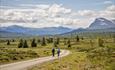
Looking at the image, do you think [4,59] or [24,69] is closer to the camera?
[24,69]

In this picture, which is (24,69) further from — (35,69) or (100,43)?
(100,43)

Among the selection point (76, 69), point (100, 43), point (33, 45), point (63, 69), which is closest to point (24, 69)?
point (63, 69)

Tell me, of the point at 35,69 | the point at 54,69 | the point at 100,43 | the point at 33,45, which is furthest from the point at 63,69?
the point at 33,45

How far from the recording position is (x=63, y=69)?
3288 centimetres

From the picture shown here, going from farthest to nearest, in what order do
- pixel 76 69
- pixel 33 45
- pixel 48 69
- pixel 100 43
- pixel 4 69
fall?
pixel 33 45 → pixel 100 43 → pixel 76 69 → pixel 48 69 → pixel 4 69

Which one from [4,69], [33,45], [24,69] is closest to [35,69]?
[24,69]

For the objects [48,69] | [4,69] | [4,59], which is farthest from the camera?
[4,59]

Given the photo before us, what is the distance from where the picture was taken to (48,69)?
31562 millimetres

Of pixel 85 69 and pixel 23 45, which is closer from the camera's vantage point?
pixel 85 69

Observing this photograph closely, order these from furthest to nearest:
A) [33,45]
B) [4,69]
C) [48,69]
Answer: [33,45] → [48,69] → [4,69]

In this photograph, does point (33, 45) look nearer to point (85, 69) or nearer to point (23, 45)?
point (23, 45)

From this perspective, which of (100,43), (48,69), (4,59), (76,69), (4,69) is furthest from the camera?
(100,43)

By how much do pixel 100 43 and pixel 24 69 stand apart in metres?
115

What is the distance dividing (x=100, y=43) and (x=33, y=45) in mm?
39938
